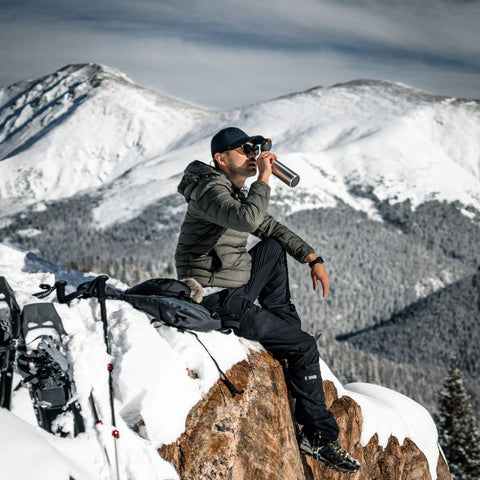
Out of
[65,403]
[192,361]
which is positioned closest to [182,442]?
[192,361]

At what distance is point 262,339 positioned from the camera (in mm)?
7293

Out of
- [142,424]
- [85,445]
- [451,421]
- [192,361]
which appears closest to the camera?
[85,445]

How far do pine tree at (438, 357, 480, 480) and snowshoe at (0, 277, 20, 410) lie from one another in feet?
97.4

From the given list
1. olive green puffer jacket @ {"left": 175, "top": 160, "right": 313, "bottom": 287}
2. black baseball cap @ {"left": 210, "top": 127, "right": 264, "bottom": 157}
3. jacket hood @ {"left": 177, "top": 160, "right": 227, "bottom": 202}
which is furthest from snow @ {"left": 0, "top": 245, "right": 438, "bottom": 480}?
black baseball cap @ {"left": 210, "top": 127, "right": 264, "bottom": 157}

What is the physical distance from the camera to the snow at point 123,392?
4.13 metres

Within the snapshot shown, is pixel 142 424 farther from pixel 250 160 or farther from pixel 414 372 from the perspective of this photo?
pixel 414 372

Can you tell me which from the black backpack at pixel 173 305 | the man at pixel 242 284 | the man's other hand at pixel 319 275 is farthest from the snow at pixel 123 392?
the man's other hand at pixel 319 275

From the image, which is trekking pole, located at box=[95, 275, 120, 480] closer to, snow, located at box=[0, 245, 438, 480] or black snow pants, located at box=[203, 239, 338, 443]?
snow, located at box=[0, 245, 438, 480]

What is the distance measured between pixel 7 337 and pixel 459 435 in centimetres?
3138

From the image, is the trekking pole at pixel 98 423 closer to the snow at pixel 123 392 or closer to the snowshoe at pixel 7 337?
the snow at pixel 123 392

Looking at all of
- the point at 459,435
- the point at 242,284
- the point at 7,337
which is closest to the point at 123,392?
the point at 7,337

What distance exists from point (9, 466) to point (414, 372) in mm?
154529

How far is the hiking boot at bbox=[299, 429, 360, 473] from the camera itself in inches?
269

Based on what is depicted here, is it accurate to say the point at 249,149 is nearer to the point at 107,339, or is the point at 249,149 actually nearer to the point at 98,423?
the point at 107,339
